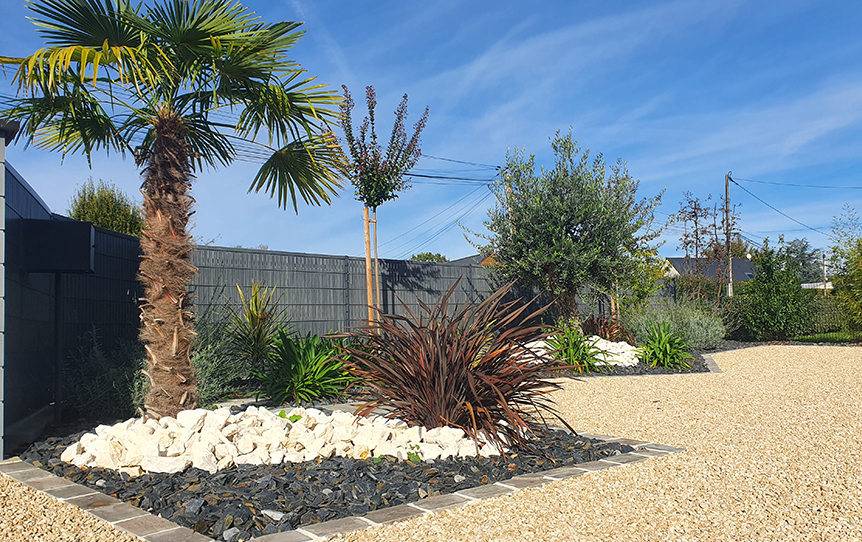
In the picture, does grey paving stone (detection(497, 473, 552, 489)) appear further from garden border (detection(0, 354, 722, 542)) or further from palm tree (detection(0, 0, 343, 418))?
palm tree (detection(0, 0, 343, 418))

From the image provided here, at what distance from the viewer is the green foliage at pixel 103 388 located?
18.2 feet

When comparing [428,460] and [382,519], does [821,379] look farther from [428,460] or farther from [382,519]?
[382,519]

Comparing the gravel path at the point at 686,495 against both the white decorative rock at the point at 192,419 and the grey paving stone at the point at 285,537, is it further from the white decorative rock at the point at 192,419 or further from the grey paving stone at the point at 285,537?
the white decorative rock at the point at 192,419

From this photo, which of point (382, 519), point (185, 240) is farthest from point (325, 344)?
point (382, 519)

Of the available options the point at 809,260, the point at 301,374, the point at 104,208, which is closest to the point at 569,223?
→ the point at 301,374

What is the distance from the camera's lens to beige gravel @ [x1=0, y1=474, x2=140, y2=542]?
2639 millimetres

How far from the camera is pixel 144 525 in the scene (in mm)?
2719

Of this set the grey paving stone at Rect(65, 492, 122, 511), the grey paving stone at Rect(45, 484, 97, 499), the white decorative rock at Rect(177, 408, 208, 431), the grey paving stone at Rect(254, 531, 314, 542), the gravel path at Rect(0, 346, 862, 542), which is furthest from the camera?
the white decorative rock at Rect(177, 408, 208, 431)

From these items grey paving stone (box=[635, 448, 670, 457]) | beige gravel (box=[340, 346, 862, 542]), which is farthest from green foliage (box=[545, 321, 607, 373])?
grey paving stone (box=[635, 448, 670, 457])

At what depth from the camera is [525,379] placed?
405cm

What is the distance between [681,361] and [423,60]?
21.0ft

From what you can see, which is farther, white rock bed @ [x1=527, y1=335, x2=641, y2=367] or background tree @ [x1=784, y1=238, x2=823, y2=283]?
background tree @ [x1=784, y1=238, x2=823, y2=283]

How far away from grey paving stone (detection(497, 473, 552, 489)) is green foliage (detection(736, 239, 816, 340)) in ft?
45.5

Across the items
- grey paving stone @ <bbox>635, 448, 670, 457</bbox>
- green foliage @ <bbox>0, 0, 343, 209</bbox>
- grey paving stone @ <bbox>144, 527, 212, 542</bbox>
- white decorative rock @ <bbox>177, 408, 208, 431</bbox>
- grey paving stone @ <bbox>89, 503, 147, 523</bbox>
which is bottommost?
grey paving stone @ <bbox>635, 448, 670, 457</bbox>
